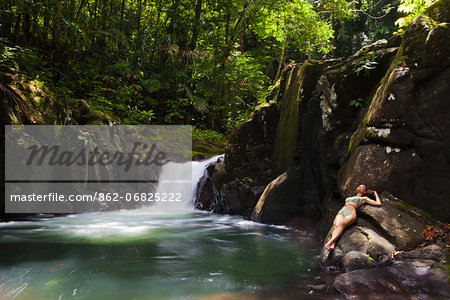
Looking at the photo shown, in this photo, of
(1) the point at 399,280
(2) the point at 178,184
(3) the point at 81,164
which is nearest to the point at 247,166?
(2) the point at 178,184

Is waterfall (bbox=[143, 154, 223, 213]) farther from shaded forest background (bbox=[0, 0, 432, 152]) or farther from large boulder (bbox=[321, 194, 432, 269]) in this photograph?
large boulder (bbox=[321, 194, 432, 269])

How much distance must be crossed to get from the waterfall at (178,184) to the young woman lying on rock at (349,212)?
7625 mm

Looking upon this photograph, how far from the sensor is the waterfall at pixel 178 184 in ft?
38.4

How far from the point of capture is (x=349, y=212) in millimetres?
4676

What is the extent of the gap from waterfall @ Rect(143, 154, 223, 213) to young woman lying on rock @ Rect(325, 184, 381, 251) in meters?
7.62

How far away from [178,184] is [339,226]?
825cm

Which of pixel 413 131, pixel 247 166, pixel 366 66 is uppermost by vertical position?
pixel 366 66

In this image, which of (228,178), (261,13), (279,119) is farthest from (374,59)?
(261,13)

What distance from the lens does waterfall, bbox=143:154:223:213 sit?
11703mm

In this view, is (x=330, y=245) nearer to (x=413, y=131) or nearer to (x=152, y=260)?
(x=413, y=131)

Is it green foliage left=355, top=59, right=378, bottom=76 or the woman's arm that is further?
green foliage left=355, top=59, right=378, bottom=76

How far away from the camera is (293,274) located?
438 centimetres

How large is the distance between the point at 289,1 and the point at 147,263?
1387 cm

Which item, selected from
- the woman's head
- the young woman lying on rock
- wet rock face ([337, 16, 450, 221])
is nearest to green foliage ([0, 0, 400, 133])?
wet rock face ([337, 16, 450, 221])
